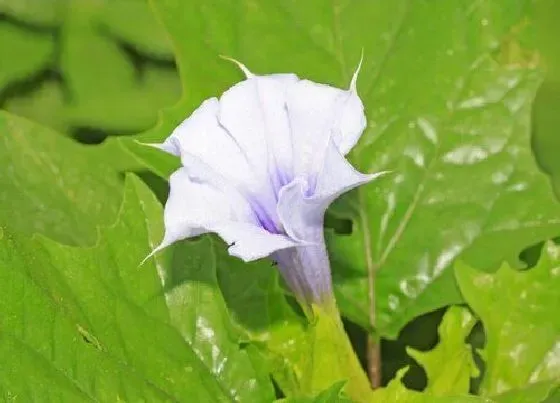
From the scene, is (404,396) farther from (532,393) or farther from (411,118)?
(411,118)

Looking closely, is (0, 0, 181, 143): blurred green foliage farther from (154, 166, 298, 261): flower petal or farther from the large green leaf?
(154, 166, 298, 261): flower petal

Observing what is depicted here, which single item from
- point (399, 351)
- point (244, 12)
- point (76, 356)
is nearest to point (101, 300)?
point (76, 356)

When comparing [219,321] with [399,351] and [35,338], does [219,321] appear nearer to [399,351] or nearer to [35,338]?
[35,338]

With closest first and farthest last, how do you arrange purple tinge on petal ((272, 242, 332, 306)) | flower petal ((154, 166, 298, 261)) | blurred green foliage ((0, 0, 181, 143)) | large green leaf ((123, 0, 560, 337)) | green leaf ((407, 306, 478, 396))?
1. flower petal ((154, 166, 298, 261))
2. purple tinge on petal ((272, 242, 332, 306))
3. green leaf ((407, 306, 478, 396))
4. large green leaf ((123, 0, 560, 337))
5. blurred green foliage ((0, 0, 181, 143))

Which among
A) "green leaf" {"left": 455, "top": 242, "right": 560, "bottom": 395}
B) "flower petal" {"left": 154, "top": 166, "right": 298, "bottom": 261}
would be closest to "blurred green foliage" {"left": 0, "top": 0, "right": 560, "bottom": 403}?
"green leaf" {"left": 455, "top": 242, "right": 560, "bottom": 395}

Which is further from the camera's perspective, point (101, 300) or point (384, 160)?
point (384, 160)

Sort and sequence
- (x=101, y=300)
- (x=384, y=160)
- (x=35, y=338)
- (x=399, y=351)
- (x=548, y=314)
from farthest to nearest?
(x=399, y=351), (x=384, y=160), (x=548, y=314), (x=101, y=300), (x=35, y=338)
